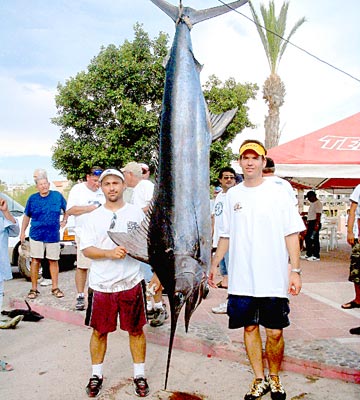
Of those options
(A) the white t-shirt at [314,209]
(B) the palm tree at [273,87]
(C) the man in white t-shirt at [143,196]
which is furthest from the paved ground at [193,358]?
(B) the palm tree at [273,87]

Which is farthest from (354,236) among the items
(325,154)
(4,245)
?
(325,154)

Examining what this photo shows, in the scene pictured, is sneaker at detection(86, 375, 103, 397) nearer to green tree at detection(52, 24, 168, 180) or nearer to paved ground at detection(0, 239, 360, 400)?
paved ground at detection(0, 239, 360, 400)

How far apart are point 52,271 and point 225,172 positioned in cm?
283

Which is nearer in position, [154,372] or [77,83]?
[154,372]

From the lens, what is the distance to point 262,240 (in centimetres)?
313

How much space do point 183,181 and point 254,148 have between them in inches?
34.7

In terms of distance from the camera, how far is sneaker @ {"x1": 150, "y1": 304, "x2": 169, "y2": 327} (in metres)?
4.81

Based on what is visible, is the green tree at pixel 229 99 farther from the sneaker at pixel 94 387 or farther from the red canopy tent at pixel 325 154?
the sneaker at pixel 94 387

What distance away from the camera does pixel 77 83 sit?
15.8 meters

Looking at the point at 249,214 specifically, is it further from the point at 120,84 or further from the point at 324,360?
Answer: the point at 120,84

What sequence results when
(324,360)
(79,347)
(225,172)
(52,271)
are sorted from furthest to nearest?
(52,271) < (225,172) < (79,347) < (324,360)

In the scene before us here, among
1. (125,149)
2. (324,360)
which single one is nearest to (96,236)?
(324,360)

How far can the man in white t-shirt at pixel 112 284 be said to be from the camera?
3264 millimetres

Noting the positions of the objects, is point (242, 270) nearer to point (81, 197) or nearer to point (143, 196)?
point (143, 196)
